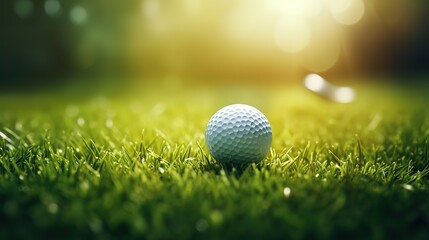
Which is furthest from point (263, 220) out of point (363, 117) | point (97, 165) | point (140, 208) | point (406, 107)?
point (406, 107)

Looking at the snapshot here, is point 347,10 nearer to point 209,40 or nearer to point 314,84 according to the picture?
point 209,40

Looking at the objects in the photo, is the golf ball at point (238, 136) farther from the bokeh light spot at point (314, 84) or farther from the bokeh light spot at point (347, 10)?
the bokeh light spot at point (347, 10)

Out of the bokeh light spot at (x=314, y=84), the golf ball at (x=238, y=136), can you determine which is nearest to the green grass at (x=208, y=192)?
the golf ball at (x=238, y=136)

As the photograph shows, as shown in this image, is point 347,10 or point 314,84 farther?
point 347,10

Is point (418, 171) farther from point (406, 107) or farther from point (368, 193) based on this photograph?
point (406, 107)

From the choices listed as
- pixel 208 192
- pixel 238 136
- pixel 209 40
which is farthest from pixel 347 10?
pixel 208 192

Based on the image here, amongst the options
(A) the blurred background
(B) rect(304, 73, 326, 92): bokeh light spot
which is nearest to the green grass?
(B) rect(304, 73, 326, 92): bokeh light spot
